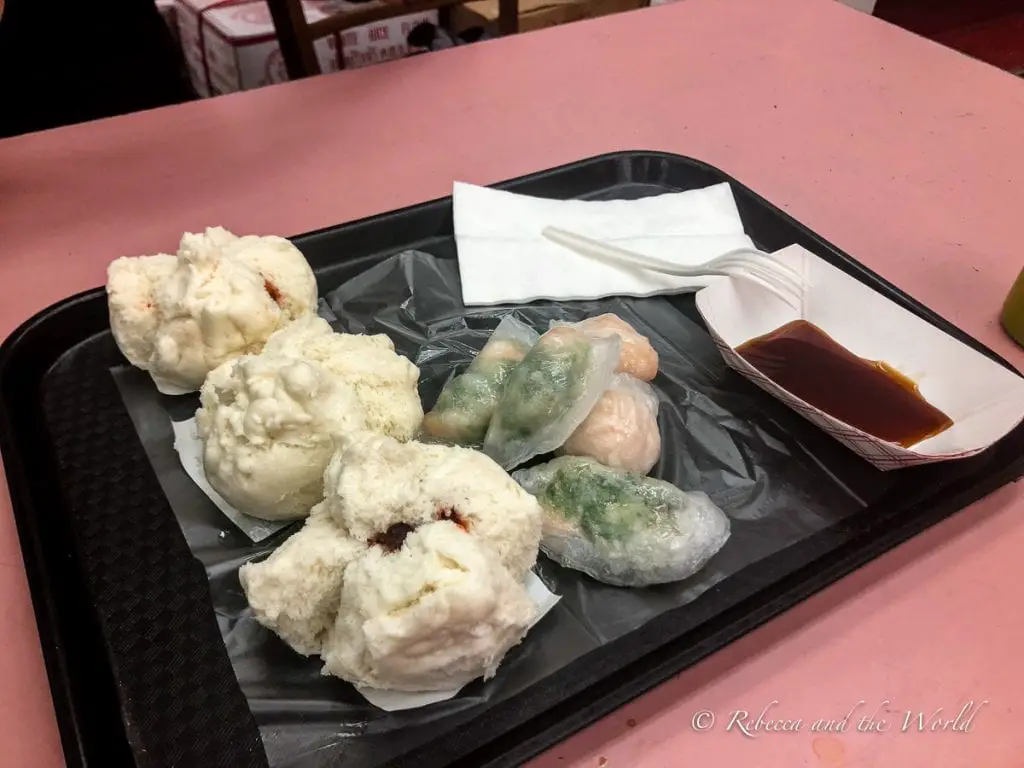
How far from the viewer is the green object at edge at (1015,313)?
1.10 metres

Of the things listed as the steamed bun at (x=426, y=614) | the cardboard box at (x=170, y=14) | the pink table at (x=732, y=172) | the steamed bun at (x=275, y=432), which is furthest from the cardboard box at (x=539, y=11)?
the steamed bun at (x=426, y=614)

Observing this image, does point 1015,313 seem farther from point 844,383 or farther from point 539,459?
point 539,459

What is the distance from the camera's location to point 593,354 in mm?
936

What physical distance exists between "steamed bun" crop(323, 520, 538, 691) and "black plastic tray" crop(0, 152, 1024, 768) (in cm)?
6

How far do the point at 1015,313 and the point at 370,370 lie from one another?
0.91 metres

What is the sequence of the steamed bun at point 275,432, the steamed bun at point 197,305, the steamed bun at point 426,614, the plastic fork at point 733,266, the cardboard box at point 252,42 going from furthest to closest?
the cardboard box at point 252,42
the plastic fork at point 733,266
the steamed bun at point 197,305
the steamed bun at point 275,432
the steamed bun at point 426,614

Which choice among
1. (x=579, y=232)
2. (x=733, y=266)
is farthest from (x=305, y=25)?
(x=733, y=266)

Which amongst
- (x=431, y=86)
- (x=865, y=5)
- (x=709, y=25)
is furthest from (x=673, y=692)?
(x=865, y=5)

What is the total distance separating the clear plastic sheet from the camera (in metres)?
0.70

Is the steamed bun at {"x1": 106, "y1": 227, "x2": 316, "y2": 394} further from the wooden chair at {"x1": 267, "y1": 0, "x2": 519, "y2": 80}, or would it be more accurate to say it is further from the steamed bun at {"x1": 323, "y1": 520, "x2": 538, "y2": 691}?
the wooden chair at {"x1": 267, "y1": 0, "x2": 519, "y2": 80}

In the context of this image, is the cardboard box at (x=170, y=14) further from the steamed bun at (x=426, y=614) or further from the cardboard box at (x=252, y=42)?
the steamed bun at (x=426, y=614)

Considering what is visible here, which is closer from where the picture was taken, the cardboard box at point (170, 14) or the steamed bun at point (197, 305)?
the steamed bun at point (197, 305)

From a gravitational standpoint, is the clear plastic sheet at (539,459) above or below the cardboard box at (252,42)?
below

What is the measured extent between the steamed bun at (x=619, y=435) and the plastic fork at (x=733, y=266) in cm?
29
